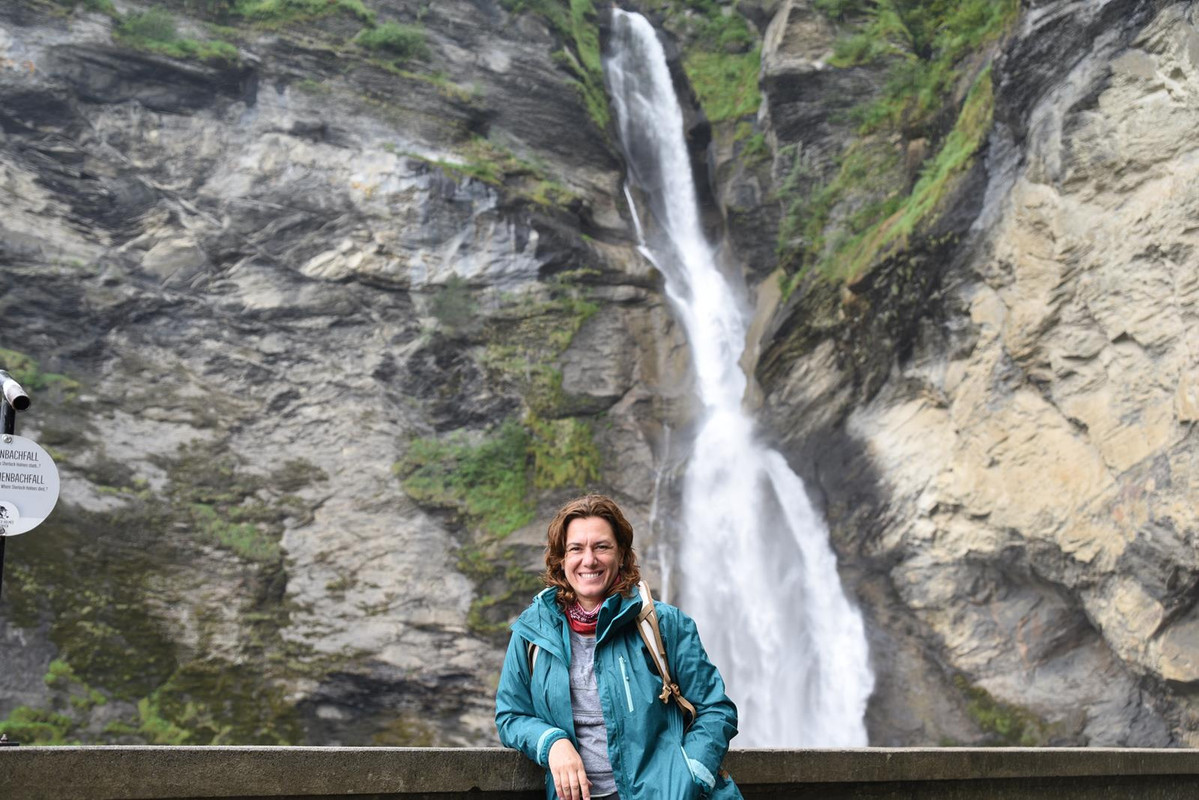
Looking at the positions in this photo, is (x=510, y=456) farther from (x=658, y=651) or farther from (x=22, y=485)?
(x=658, y=651)

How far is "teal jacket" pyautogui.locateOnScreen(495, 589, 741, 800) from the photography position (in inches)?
107

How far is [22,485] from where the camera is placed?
413 centimetres

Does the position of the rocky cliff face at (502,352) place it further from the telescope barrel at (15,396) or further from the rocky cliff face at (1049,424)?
the telescope barrel at (15,396)

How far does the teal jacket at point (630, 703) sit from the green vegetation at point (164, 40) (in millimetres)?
18631

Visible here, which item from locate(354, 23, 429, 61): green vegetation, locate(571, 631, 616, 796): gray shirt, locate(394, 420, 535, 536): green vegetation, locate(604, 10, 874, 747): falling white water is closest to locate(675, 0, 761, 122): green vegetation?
locate(604, 10, 874, 747): falling white water

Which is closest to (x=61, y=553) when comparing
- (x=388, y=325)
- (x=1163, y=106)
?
(x=388, y=325)

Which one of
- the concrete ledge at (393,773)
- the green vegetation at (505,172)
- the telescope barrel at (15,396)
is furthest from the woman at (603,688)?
the green vegetation at (505,172)

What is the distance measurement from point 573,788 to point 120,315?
1650 centimetres

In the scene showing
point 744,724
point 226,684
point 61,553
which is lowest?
point 744,724

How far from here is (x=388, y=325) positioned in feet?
59.0

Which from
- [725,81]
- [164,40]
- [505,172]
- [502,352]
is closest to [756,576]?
[502,352]

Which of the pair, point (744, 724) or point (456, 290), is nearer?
point (744, 724)

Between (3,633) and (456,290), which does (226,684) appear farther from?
(456,290)

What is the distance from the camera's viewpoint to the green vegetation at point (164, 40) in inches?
709
